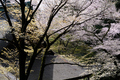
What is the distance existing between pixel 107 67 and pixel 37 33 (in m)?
4.85

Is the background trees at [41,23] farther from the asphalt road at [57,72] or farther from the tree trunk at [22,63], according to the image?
the asphalt road at [57,72]

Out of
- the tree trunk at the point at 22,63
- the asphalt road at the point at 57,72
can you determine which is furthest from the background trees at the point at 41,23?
the asphalt road at the point at 57,72

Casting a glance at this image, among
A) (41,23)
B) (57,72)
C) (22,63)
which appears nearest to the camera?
(22,63)

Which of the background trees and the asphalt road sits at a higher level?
the background trees

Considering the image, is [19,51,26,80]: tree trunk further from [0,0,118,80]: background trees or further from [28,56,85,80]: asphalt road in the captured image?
[28,56,85,80]: asphalt road

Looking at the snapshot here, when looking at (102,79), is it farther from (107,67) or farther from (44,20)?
(44,20)

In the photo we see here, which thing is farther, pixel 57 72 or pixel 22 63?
pixel 57 72

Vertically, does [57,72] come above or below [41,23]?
below

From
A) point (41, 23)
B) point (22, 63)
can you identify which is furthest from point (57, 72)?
point (41, 23)

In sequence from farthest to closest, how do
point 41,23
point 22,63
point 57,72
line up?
point 57,72, point 41,23, point 22,63

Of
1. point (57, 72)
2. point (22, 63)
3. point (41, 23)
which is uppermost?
point (41, 23)

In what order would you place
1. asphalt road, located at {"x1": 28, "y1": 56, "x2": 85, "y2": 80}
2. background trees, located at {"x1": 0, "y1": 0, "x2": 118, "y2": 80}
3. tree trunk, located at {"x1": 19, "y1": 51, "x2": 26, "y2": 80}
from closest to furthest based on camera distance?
background trees, located at {"x1": 0, "y1": 0, "x2": 118, "y2": 80} → tree trunk, located at {"x1": 19, "y1": 51, "x2": 26, "y2": 80} → asphalt road, located at {"x1": 28, "y1": 56, "x2": 85, "y2": 80}

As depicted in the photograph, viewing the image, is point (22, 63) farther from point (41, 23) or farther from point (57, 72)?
point (57, 72)

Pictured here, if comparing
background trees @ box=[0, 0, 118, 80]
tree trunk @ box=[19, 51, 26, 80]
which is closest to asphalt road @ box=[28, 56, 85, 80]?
background trees @ box=[0, 0, 118, 80]
